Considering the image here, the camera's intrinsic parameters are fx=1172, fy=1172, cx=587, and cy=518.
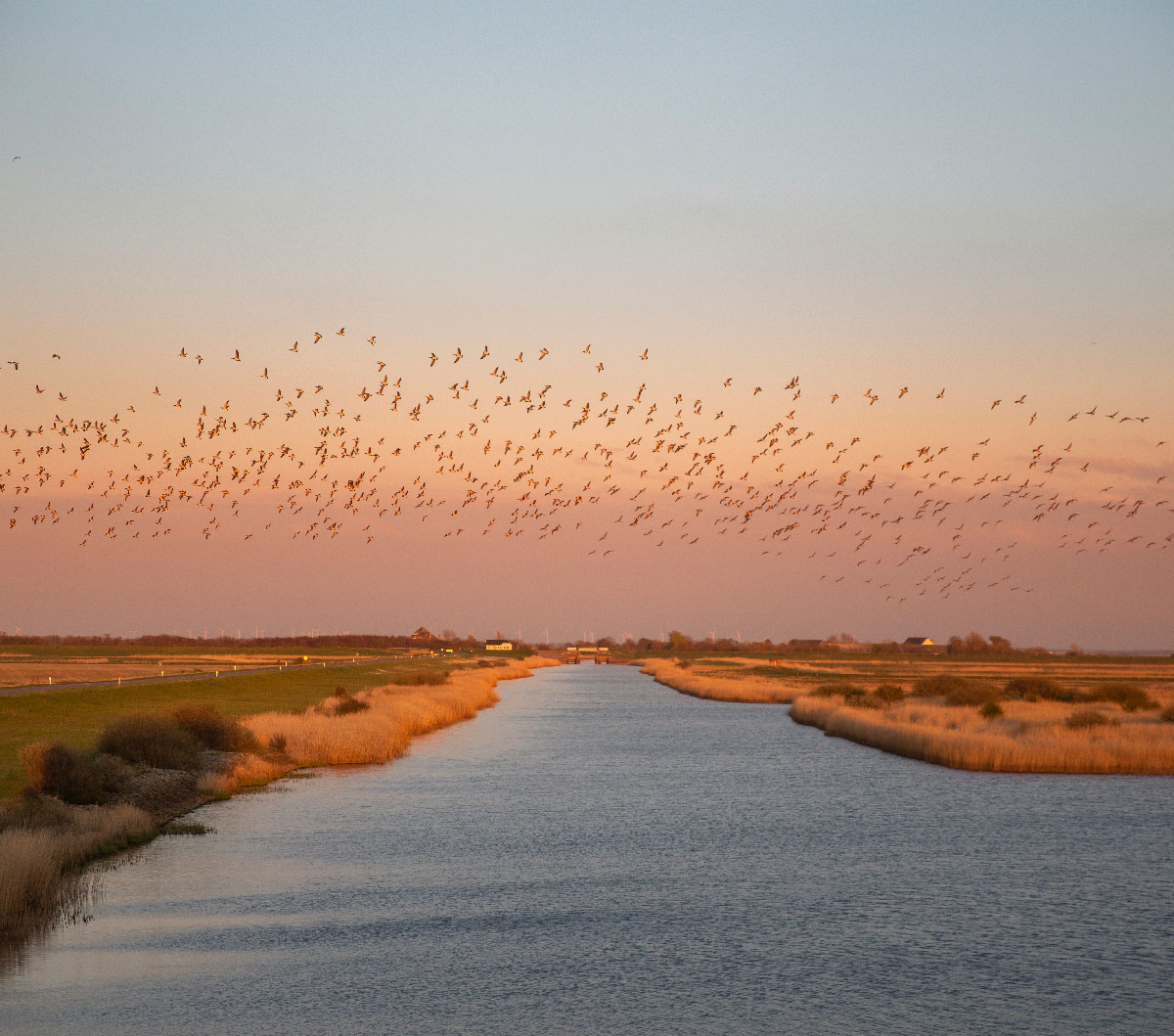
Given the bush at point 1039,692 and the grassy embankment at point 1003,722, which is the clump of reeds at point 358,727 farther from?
the bush at point 1039,692

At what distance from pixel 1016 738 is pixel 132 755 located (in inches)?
1550

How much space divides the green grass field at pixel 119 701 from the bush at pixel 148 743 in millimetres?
3140

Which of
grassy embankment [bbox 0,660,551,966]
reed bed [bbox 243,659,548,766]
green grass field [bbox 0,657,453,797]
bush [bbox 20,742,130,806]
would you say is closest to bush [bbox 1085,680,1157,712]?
reed bed [bbox 243,659,548,766]

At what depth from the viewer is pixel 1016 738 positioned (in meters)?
55.9

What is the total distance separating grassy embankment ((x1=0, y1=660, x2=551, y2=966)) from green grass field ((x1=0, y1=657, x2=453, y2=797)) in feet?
0.42

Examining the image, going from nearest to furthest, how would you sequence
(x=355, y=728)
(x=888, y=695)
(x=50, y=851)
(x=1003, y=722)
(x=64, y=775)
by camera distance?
(x=50, y=851) < (x=64, y=775) < (x=355, y=728) < (x=1003, y=722) < (x=888, y=695)

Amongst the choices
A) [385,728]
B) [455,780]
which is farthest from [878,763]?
[385,728]

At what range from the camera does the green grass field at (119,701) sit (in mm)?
47531

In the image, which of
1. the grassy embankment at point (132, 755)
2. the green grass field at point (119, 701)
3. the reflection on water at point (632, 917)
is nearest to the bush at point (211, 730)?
the grassy embankment at point (132, 755)

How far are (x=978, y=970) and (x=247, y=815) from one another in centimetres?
2391

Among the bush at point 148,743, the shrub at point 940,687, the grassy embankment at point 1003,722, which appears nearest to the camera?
the bush at point 148,743

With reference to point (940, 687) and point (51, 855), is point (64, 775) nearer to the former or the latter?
point (51, 855)

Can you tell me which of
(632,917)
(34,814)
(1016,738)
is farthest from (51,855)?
(1016,738)

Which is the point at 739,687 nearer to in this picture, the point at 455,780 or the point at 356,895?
the point at 455,780
